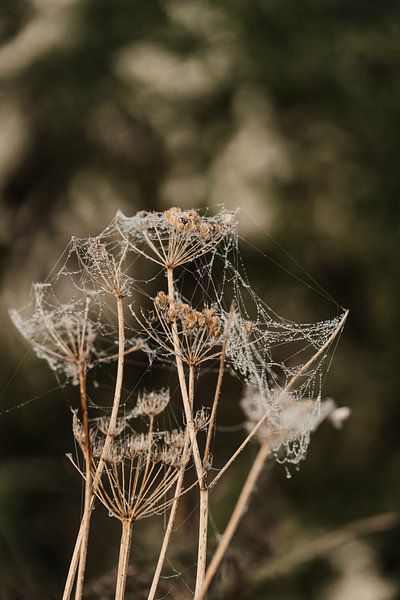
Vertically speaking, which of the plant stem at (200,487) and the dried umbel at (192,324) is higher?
the dried umbel at (192,324)

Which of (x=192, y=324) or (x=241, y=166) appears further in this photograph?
(x=241, y=166)

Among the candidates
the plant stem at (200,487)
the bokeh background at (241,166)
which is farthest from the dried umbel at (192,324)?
the bokeh background at (241,166)

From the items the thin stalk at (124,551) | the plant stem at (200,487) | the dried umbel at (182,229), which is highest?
the dried umbel at (182,229)

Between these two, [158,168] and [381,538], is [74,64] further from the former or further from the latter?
[381,538]

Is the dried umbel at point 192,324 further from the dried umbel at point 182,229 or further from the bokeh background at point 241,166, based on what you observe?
the bokeh background at point 241,166

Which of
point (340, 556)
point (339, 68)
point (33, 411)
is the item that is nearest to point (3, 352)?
point (33, 411)

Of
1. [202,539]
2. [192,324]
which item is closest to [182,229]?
[192,324]

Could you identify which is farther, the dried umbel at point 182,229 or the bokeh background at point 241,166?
the bokeh background at point 241,166

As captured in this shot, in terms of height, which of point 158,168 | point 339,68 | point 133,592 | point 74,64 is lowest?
point 133,592

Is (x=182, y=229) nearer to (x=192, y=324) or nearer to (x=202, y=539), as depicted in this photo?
(x=192, y=324)
